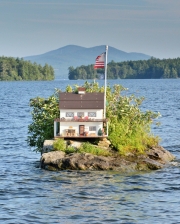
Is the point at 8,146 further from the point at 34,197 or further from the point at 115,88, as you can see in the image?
the point at 34,197

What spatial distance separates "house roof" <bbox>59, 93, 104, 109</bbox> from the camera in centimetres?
3512

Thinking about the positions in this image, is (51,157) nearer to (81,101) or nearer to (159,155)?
(81,101)

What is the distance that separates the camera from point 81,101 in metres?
35.3

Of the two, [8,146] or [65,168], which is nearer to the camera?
[65,168]

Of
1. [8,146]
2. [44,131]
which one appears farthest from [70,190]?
[8,146]

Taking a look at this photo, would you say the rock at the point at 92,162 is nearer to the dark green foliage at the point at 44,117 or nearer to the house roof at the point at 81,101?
the house roof at the point at 81,101

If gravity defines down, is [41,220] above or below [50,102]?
below

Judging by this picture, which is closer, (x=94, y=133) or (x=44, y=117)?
(x=94, y=133)

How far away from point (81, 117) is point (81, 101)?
931mm

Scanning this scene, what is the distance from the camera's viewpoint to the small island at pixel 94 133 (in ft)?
107

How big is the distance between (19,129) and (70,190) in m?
31.2

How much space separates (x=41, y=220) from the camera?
23.9 meters

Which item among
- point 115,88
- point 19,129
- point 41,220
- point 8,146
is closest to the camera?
point 41,220

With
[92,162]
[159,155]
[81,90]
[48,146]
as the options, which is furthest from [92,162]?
[159,155]
